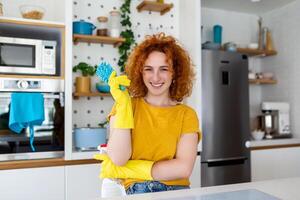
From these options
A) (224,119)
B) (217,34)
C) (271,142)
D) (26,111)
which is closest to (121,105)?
(26,111)

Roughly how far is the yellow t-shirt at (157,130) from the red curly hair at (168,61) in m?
0.09

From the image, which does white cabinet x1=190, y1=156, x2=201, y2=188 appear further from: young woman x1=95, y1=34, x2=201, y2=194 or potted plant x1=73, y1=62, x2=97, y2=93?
young woman x1=95, y1=34, x2=201, y2=194

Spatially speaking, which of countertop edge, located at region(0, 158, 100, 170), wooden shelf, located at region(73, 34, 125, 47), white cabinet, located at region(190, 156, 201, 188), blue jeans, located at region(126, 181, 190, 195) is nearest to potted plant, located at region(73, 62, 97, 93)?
wooden shelf, located at region(73, 34, 125, 47)

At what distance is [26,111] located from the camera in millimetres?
2080

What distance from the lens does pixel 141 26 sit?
3.01 metres

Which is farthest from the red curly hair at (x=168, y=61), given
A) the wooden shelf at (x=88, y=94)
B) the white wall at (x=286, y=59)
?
the white wall at (x=286, y=59)

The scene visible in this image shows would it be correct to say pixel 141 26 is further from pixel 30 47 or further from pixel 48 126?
pixel 48 126

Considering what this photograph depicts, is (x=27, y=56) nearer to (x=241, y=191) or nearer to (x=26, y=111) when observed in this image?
(x=26, y=111)

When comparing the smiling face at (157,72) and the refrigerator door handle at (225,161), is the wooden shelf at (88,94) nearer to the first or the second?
the refrigerator door handle at (225,161)

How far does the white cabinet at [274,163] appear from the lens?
2926 millimetres

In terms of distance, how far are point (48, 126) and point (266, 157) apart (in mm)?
2099

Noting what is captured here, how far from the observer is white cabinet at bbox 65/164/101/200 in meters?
2.20

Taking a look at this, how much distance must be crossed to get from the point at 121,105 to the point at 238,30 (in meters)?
2.91

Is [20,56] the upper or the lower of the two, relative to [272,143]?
upper
